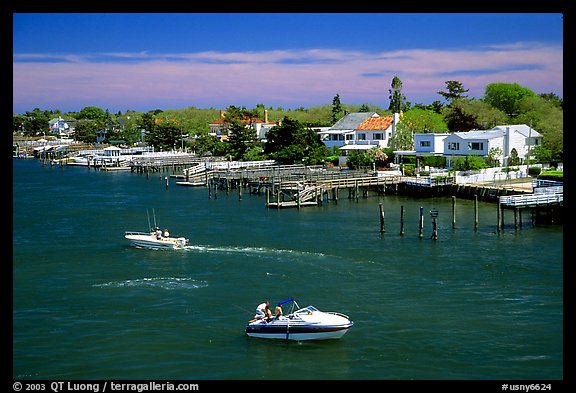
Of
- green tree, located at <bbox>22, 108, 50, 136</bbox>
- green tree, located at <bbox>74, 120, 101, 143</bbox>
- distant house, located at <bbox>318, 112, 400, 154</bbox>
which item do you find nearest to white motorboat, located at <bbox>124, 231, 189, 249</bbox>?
distant house, located at <bbox>318, 112, 400, 154</bbox>

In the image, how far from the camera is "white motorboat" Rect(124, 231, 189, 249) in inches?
1656

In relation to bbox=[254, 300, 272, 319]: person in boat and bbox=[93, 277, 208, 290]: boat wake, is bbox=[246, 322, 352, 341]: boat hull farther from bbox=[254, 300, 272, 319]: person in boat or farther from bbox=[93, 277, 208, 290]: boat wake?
bbox=[93, 277, 208, 290]: boat wake

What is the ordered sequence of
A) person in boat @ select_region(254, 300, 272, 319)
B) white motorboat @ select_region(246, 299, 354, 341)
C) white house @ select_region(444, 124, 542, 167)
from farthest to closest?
white house @ select_region(444, 124, 542, 167), person in boat @ select_region(254, 300, 272, 319), white motorboat @ select_region(246, 299, 354, 341)

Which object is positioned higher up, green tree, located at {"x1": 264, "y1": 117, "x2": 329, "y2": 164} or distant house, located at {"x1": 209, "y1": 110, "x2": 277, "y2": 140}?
distant house, located at {"x1": 209, "y1": 110, "x2": 277, "y2": 140}

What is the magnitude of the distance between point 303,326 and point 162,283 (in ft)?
35.6

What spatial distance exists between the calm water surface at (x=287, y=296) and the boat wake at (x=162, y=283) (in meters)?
0.07

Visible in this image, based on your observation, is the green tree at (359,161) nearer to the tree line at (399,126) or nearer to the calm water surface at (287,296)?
the tree line at (399,126)

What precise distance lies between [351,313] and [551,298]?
9749 mm

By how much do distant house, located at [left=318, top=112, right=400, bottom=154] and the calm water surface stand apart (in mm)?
39180

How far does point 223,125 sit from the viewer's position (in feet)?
462

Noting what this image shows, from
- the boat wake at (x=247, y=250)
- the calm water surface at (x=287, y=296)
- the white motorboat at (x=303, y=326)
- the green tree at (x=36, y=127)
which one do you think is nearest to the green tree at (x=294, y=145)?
the calm water surface at (x=287, y=296)

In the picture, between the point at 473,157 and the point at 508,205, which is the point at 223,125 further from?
the point at 508,205

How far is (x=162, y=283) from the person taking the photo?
3378cm
